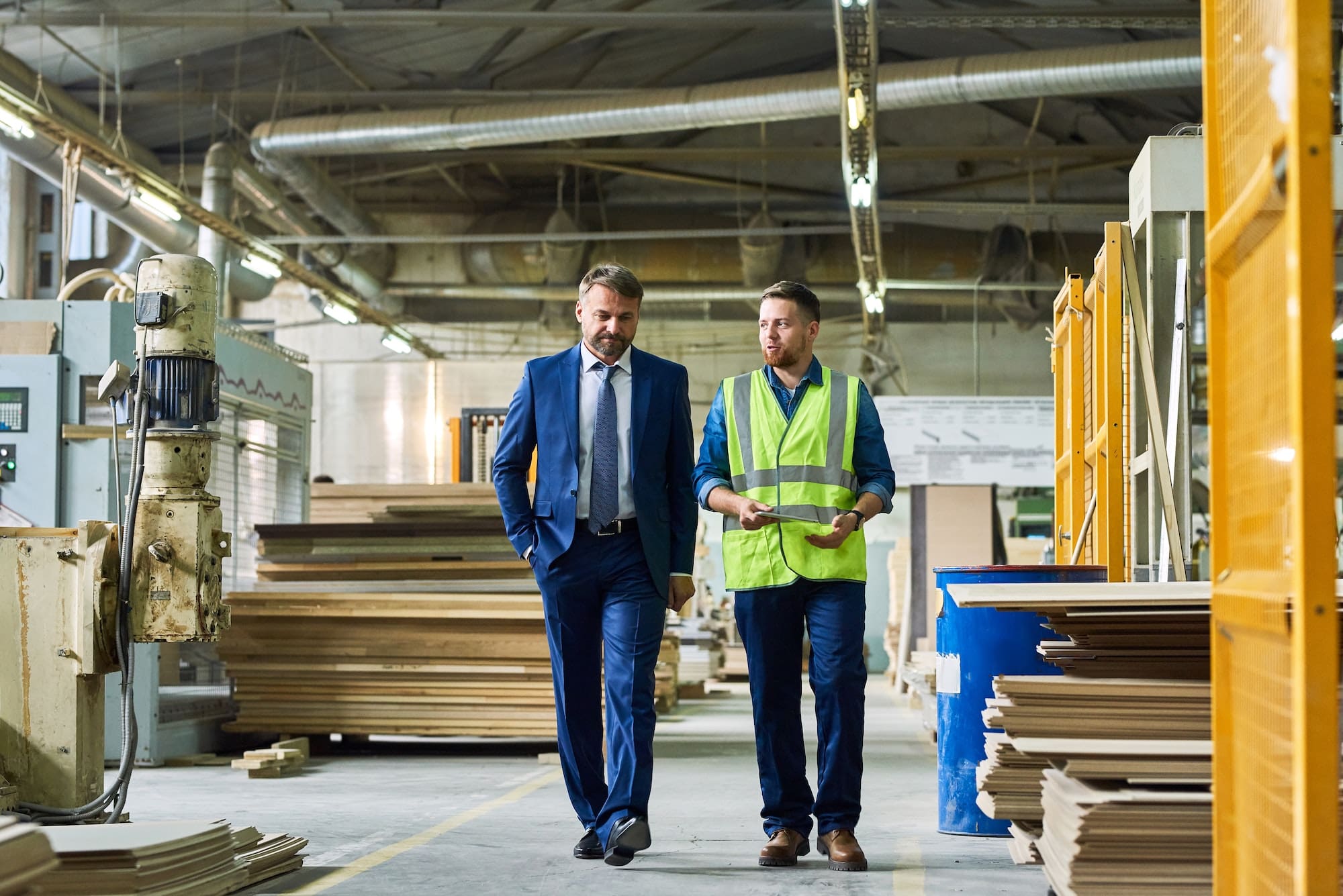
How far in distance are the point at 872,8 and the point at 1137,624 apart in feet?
22.6

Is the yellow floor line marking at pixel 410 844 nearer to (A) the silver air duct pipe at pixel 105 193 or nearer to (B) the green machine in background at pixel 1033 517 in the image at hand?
(A) the silver air duct pipe at pixel 105 193

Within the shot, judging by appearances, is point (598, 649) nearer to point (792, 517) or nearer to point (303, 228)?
point (792, 517)

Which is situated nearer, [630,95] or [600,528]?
[600,528]

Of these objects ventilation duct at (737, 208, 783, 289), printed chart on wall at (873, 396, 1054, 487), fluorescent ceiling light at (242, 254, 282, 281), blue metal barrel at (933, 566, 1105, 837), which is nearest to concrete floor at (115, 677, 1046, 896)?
blue metal barrel at (933, 566, 1105, 837)

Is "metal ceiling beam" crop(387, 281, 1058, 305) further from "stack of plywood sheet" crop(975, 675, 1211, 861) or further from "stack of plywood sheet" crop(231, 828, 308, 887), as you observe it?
"stack of plywood sheet" crop(975, 675, 1211, 861)

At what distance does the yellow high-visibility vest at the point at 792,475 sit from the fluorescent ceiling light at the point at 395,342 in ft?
49.5

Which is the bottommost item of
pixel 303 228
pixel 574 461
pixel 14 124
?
pixel 574 461

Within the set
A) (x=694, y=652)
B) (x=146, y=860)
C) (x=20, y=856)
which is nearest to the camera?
(x=20, y=856)

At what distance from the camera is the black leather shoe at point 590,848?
465 centimetres

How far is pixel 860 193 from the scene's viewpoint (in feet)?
43.9

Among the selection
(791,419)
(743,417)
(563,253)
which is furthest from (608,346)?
(563,253)

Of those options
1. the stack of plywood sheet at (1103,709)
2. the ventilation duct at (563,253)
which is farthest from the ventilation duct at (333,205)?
the stack of plywood sheet at (1103,709)

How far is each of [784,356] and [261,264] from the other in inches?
436

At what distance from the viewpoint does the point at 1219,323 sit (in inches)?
106
